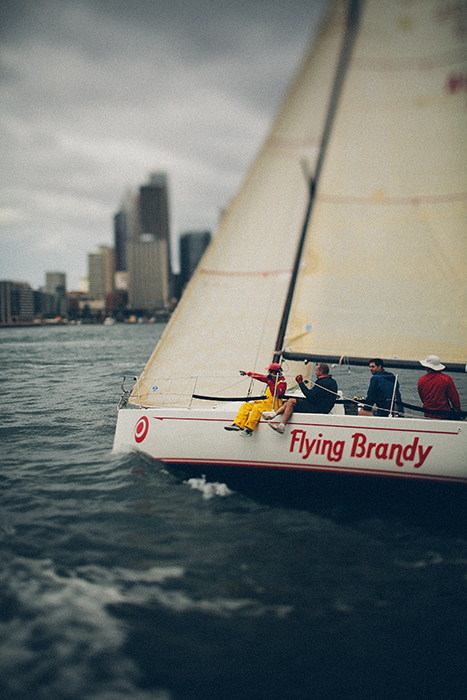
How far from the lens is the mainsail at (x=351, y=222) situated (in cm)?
699

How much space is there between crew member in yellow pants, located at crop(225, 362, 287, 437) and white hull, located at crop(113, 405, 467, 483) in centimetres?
14

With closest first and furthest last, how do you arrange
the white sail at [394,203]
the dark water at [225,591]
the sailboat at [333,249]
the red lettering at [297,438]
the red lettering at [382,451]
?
the dark water at [225,591] < the red lettering at [382,451] < the red lettering at [297,438] < the sailboat at [333,249] < the white sail at [394,203]

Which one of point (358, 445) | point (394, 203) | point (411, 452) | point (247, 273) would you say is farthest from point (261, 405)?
point (394, 203)

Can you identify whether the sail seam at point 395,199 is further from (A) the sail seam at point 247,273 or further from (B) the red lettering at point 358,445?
(B) the red lettering at point 358,445

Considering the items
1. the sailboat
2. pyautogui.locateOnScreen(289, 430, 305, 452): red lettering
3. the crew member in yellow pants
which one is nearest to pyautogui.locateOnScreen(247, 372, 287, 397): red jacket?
the crew member in yellow pants

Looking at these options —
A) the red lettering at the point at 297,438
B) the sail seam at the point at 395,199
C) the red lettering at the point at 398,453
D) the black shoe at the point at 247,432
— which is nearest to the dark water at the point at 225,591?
the red lettering at the point at 398,453

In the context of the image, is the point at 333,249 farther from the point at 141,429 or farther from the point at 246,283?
the point at 141,429

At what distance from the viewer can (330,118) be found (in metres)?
7.40

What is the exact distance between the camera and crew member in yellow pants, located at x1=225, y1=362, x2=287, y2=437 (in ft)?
21.1

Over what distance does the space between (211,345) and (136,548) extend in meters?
3.49

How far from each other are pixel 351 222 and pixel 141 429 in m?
4.58

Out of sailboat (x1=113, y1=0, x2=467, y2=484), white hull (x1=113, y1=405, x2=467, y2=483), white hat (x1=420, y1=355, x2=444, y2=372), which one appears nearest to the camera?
white hull (x1=113, y1=405, x2=467, y2=483)

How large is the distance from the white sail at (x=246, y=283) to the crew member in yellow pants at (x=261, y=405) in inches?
32.2

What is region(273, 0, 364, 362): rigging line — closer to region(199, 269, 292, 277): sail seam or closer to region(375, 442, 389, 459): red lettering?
region(199, 269, 292, 277): sail seam
